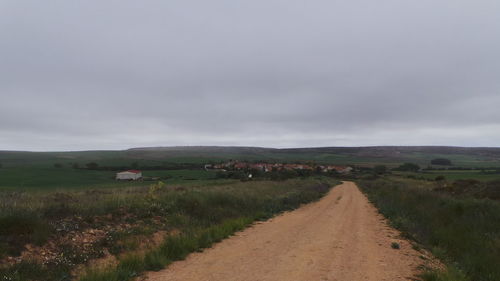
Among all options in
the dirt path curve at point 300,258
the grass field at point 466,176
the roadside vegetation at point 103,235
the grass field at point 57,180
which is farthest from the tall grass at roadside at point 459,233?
the grass field at point 466,176

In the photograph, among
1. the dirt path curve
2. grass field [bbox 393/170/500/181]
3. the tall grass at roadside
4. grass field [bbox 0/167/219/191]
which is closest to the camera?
the dirt path curve

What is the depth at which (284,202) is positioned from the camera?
21938mm

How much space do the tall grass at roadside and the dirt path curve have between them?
2.71 ft

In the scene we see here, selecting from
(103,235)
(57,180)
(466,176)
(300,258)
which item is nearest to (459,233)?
(300,258)

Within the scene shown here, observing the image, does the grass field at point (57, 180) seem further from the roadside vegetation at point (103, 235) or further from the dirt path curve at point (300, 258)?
the dirt path curve at point (300, 258)

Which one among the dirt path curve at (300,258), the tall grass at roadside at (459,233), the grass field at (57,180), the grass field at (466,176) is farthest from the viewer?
the grass field at (466,176)

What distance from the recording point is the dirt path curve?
6.79 metres

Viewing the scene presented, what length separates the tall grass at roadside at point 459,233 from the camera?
7480mm

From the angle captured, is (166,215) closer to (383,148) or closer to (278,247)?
(278,247)

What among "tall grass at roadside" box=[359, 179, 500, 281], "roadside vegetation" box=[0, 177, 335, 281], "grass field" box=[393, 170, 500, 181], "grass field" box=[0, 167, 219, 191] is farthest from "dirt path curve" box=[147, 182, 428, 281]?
"grass field" box=[393, 170, 500, 181]

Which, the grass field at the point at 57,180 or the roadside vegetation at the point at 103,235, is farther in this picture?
the grass field at the point at 57,180

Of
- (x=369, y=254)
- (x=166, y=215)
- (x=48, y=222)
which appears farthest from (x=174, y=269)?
(x=166, y=215)

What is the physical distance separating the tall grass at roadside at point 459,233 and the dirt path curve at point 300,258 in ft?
2.71

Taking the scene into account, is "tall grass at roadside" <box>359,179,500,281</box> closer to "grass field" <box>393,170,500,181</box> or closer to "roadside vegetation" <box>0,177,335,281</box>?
"roadside vegetation" <box>0,177,335,281</box>
